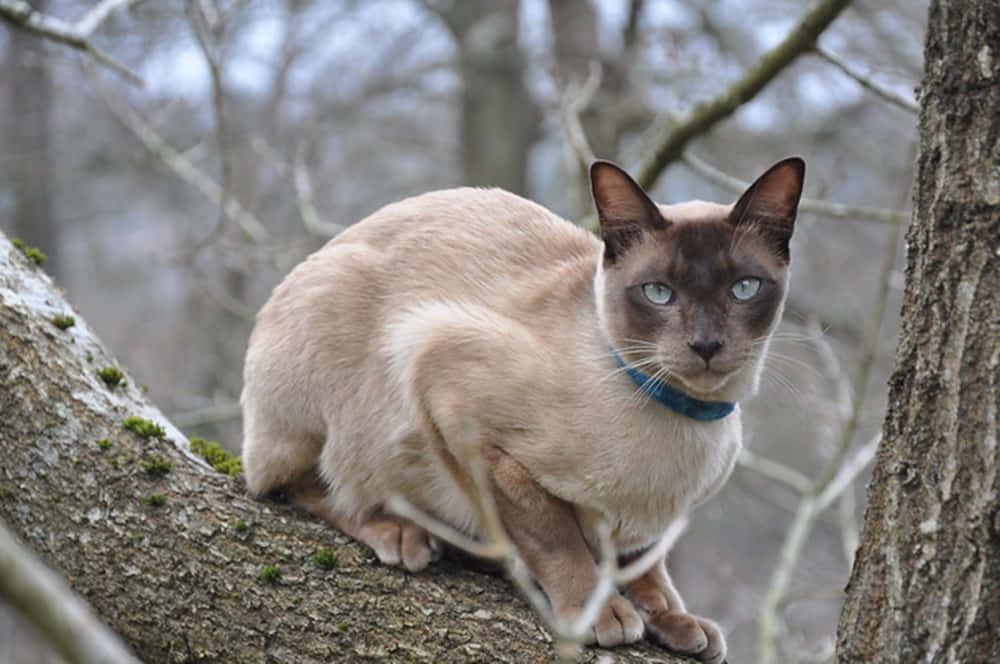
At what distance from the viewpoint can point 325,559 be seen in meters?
2.67

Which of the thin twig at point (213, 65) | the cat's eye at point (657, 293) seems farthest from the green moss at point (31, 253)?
the cat's eye at point (657, 293)

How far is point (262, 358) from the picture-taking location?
3139 mm

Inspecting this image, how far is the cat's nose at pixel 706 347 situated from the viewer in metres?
2.54

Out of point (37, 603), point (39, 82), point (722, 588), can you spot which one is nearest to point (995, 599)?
point (37, 603)

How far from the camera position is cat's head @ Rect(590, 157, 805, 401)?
2617mm

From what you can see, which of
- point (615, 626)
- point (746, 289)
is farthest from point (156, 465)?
point (746, 289)

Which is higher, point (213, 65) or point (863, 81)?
point (863, 81)

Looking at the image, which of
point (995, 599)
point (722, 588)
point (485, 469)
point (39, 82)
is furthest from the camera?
point (39, 82)

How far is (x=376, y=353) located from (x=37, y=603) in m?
1.92

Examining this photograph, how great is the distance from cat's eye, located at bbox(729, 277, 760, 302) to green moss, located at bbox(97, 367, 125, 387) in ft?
5.57

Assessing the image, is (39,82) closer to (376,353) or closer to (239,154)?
(239,154)

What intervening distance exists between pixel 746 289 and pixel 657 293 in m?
0.22

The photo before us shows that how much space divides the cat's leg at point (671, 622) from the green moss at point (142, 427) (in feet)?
4.53

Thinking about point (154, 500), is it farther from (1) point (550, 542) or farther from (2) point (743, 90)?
(2) point (743, 90)
